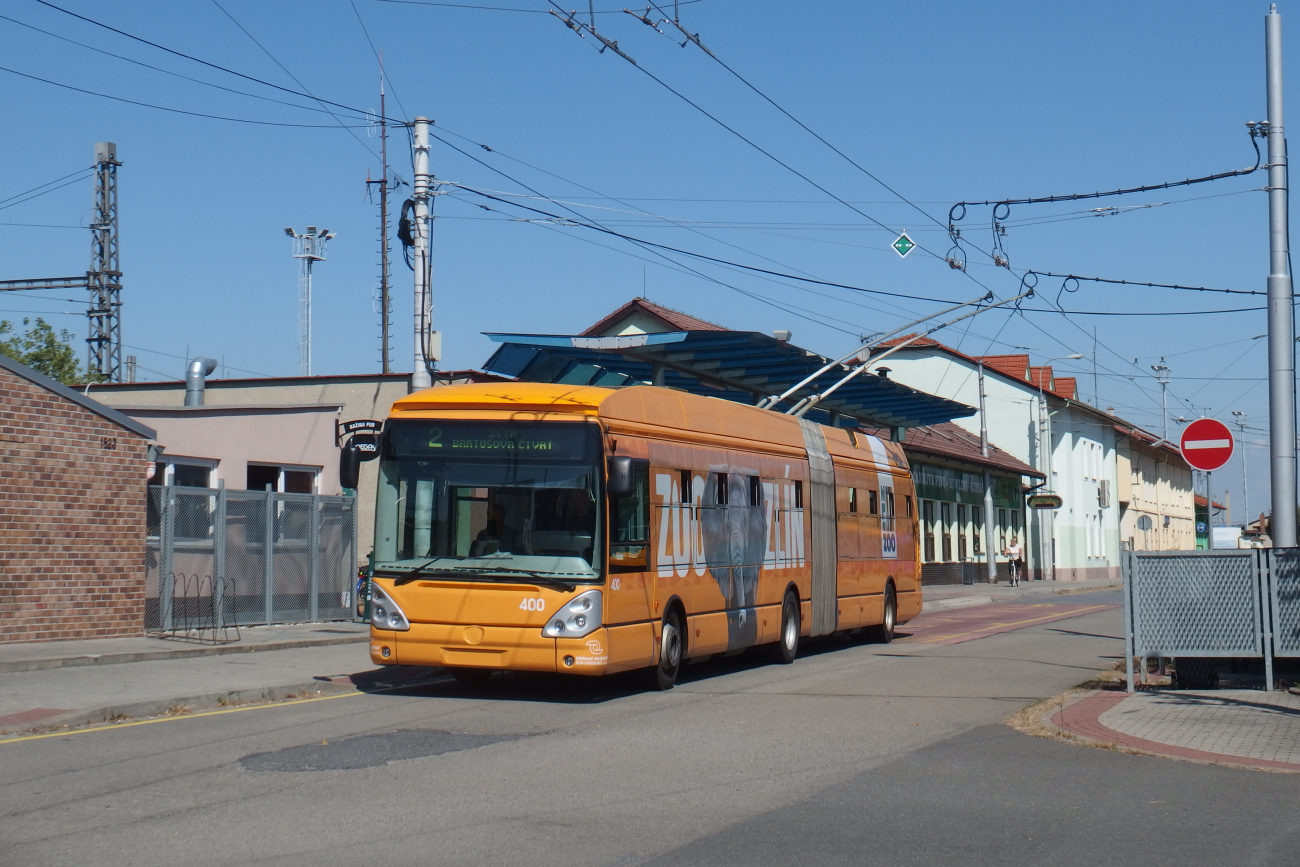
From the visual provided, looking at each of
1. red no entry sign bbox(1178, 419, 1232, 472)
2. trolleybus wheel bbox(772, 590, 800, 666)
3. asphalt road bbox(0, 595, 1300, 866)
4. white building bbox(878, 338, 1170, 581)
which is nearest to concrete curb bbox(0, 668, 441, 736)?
asphalt road bbox(0, 595, 1300, 866)

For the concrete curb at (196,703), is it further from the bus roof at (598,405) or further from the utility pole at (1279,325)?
the utility pole at (1279,325)

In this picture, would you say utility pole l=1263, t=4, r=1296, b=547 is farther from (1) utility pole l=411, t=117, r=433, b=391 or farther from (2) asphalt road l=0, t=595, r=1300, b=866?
(1) utility pole l=411, t=117, r=433, b=391

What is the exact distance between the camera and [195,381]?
2894 centimetres

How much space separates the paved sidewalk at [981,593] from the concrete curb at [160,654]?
1988cm

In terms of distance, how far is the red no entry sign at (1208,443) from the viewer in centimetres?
1395

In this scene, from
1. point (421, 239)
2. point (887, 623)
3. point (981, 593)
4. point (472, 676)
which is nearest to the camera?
point (472, 676)

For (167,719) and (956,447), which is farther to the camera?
(956,447)

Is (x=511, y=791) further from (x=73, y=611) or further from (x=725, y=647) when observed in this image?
(x=73, y=611)

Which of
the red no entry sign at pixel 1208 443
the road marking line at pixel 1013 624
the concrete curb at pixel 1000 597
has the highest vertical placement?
the red no entry sign at pixel 1208 443

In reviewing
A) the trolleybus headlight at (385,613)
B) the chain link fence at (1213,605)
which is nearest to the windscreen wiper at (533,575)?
the trolleybus headlight at (385,613)

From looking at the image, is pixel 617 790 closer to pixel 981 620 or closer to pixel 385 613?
pixel 385 613

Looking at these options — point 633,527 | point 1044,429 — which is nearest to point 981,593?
point 1044,429

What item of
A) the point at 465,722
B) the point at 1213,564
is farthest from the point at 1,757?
the point at 1213,564

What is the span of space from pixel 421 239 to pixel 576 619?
9000 millimetres
